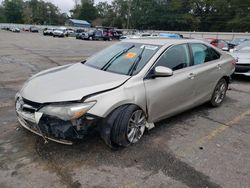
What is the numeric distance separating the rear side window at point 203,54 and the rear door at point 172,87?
25cm

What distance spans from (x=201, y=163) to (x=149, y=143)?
806 millimetres

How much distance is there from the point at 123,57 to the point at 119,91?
3.22ft

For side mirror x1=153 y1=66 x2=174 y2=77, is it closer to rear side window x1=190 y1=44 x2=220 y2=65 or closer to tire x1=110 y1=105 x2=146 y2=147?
tire x1=110 y1=105 x2=146 y2=147

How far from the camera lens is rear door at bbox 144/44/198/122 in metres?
3.74

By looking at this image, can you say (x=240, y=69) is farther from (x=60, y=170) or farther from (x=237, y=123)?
(x=60, y=170)

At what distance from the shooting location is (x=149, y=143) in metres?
3.74

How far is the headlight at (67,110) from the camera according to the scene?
9.86 ft

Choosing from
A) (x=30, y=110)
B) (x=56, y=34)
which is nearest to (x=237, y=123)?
(x=30, y=110)

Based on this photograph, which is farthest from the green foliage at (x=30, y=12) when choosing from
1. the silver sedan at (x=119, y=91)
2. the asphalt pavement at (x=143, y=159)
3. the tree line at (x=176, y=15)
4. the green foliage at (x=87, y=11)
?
the asphalt pavement at (x=143, y=159)

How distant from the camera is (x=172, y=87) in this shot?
158 inches

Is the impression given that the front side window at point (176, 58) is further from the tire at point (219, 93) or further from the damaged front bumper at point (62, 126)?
the damaged front bumper at point (62, 126)

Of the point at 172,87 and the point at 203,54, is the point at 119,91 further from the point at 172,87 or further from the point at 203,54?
the point at 203,54

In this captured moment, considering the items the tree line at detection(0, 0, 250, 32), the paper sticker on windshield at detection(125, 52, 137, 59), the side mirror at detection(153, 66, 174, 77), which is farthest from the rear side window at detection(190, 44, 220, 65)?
the tree line at detection(0, 0, 250, 32)

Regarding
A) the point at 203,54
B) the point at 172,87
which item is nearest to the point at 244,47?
the point at 203,54
